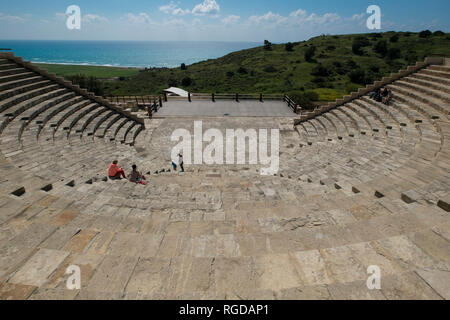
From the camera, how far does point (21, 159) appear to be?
340 inches

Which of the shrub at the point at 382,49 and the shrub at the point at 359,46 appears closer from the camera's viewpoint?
the shrub at the point at 382,49

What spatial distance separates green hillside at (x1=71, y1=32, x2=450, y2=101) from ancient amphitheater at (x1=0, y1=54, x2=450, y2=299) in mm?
35284

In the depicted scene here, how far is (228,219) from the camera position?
579cm

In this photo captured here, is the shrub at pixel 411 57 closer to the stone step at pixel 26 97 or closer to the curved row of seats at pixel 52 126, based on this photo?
the curved row of seats at pixel 52 126

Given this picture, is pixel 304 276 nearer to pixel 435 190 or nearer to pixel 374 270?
pixel 374 270

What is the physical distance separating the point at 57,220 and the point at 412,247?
763cm

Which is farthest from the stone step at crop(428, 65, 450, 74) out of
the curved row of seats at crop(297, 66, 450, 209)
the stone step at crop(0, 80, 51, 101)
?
the stone step at crop(0, 80, 51, 101)

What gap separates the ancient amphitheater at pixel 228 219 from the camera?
3598 mm

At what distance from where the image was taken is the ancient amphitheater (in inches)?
142

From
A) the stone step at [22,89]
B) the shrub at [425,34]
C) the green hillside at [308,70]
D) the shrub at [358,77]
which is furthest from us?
the shrub at [425,34]

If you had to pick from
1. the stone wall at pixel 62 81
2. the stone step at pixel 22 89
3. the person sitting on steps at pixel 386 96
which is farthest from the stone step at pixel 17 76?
the person sitting on steps at pixel 386 96

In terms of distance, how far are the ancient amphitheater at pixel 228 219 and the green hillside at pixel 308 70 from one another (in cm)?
3528

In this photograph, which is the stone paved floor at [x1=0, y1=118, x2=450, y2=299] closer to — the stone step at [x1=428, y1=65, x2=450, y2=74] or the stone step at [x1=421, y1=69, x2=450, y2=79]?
the stone step at [x1=421, y1=69, x2=450, y2=79]

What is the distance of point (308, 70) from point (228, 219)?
194 feet
